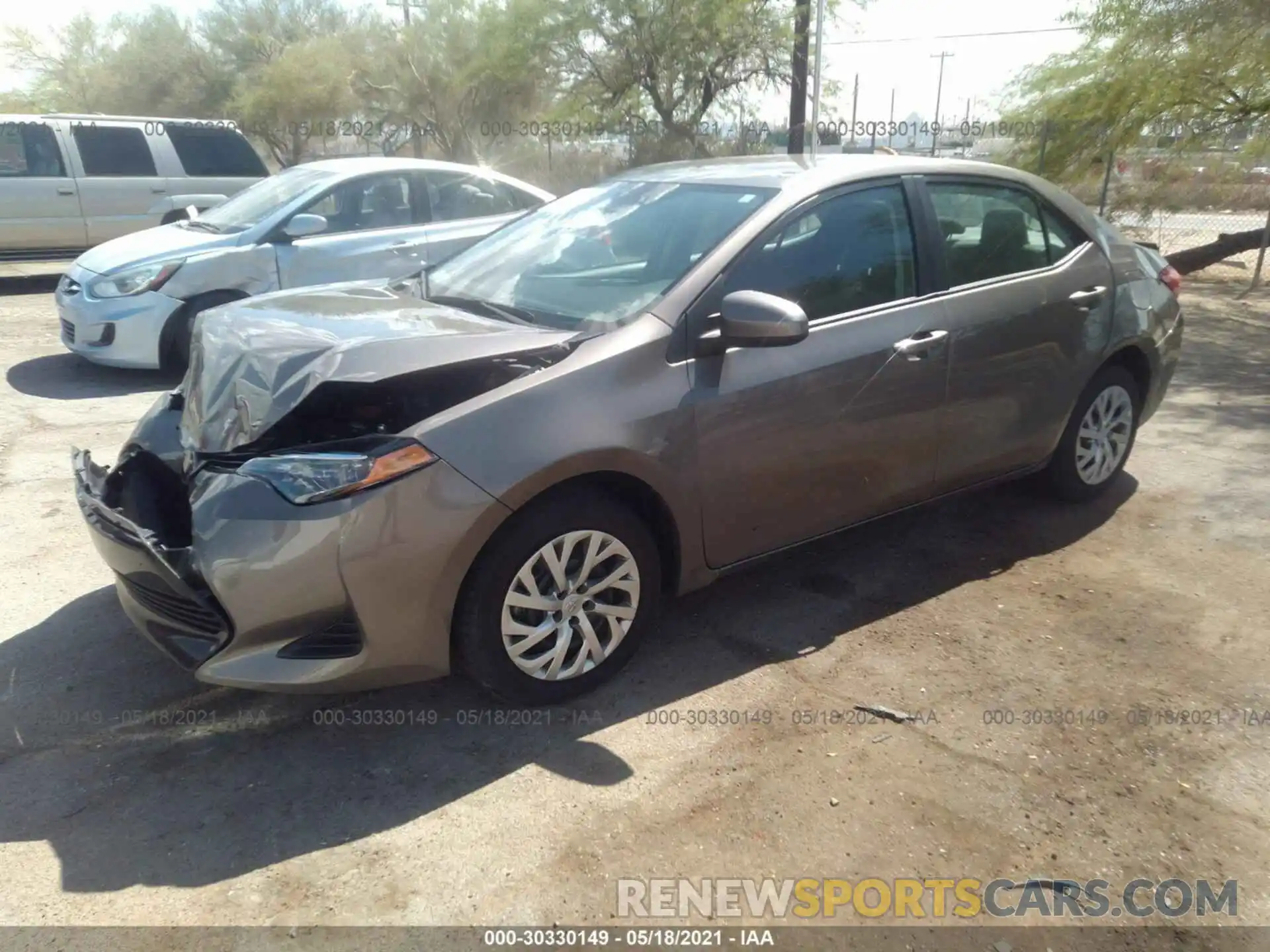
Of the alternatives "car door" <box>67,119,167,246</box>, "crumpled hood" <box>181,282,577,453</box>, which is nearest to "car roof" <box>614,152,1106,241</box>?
"crumpled hood" <box>181,282,577,453</box>

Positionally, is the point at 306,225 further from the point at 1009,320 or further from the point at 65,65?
the point at 65,65

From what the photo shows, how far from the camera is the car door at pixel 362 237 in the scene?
750 cm

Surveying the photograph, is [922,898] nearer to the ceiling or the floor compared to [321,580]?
nearer to the floor

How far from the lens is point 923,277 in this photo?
13.3ft

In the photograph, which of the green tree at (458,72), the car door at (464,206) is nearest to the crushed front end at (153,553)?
the car door at (464,206)

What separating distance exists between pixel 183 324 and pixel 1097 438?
6.14 m

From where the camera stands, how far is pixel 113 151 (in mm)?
11891

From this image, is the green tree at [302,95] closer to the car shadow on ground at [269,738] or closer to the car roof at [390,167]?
the car roof at [390,167]

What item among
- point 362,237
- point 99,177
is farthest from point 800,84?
point 99,177

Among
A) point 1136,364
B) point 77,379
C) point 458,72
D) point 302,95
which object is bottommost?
point 77,379

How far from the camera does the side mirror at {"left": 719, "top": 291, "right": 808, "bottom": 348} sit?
3291mm

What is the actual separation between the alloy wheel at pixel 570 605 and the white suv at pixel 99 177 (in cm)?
992

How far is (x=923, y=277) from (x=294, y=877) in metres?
3.09

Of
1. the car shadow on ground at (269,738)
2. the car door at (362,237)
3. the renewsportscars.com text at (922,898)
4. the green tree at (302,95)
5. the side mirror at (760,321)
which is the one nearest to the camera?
the renewsportscars.com text at (922,898)
